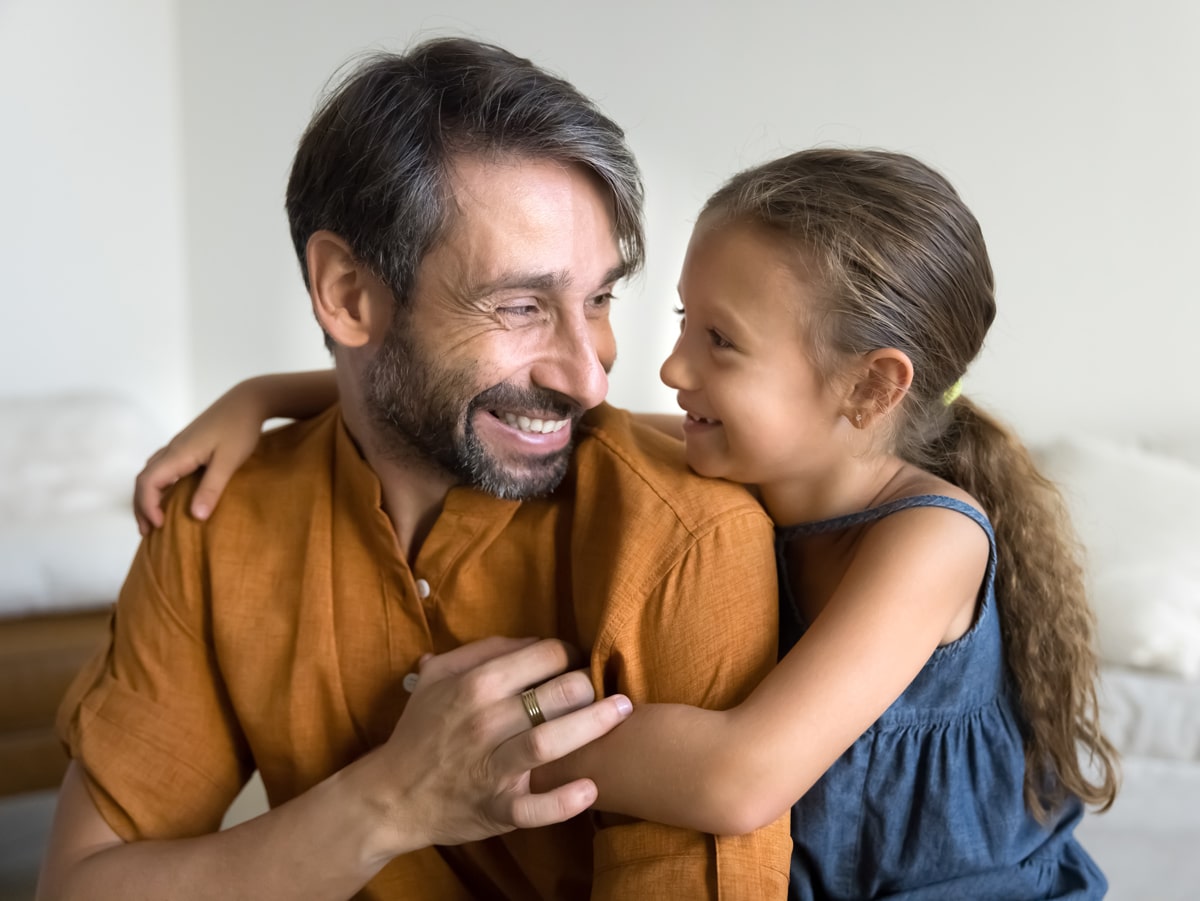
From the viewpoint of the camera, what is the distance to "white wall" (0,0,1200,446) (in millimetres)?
2945

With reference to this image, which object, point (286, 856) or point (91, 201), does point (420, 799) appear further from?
point (91, 201)

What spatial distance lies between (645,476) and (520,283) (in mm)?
275

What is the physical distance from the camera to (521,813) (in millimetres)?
1136

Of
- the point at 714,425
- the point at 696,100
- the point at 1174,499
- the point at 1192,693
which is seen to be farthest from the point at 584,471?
the point at 696,100

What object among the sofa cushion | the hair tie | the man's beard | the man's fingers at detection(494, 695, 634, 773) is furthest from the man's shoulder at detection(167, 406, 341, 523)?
the sofa cushion

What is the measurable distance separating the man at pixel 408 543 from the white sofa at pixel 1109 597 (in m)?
1.09

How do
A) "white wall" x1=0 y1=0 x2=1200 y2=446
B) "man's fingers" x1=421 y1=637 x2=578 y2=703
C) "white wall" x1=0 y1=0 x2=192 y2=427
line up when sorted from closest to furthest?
"man's fingers" x1=421 y1=637 x2=578 y2=703, "white wall" x1=0 y1=0 x2=1200 y2=446, "white wall" x1=0 y1=0 x2=192 y2=427

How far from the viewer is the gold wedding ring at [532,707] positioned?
1.18m

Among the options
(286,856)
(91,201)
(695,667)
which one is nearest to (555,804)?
(695,667)

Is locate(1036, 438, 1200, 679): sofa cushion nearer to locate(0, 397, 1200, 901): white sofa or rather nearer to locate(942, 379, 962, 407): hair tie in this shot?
locate(0, 397, 1200, 901): white sofa

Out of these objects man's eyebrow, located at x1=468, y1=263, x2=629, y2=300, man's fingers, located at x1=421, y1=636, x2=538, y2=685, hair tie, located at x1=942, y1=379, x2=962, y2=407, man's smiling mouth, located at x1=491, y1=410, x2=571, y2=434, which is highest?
man's eyebrow, located at x1=468, y1=263, x2=629, y2=300

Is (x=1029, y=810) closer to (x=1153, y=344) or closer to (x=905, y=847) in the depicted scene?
(x=905, y=847)

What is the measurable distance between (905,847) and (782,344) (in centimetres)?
63

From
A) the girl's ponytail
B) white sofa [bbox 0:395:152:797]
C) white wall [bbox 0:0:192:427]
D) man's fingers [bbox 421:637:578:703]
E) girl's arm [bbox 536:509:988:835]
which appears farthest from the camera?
white wall [bbox 0:0:192:427]
